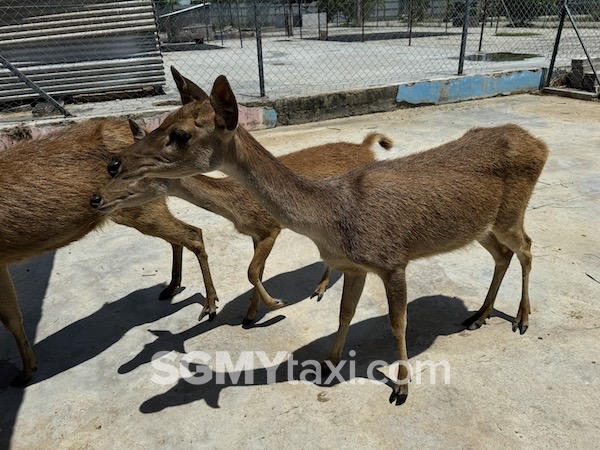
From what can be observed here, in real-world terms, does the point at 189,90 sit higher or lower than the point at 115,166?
higher

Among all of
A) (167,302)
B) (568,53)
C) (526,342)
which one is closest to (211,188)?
(167,302)

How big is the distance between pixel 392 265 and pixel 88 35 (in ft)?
28.4

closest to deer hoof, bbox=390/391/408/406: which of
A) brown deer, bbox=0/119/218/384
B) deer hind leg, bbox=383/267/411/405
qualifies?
deer hind leg, bbox=383/267/411/405

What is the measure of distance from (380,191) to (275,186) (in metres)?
0.65

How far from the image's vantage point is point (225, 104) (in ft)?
7.73

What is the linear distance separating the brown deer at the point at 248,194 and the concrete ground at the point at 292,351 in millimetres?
469

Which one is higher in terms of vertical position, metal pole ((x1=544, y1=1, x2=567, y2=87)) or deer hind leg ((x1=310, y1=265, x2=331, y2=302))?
metal pole ((x1=544, y1=1, x2=567, y2=87))

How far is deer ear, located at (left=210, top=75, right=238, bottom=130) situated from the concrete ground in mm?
1623

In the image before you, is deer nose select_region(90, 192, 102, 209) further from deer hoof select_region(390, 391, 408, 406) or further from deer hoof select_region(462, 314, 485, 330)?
deer hoof select_region(462, 314, 485, 330)

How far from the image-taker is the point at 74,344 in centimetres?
358

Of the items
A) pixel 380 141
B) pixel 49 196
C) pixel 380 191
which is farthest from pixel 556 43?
pixel 49 196

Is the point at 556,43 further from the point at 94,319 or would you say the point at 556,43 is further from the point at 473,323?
the point at 94,319

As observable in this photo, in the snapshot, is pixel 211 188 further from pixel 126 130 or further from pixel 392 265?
pixel 392 265

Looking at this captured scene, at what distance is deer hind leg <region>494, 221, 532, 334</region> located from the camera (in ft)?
10.8
